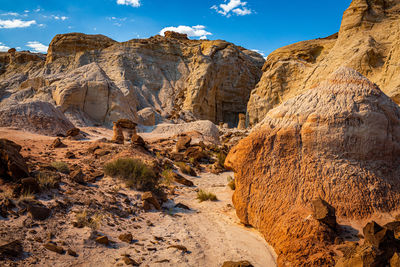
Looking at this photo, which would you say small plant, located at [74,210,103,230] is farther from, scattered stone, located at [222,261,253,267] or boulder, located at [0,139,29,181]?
scattered stone, located at [222,261,253,267]

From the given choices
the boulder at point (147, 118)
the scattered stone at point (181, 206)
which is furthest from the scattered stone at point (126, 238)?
the boulder at point (147, 118)

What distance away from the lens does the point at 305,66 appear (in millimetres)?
23078

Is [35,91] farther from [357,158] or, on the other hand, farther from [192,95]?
[357,158]

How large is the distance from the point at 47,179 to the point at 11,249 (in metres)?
1.84

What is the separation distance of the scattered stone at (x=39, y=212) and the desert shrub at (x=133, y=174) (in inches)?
89.7

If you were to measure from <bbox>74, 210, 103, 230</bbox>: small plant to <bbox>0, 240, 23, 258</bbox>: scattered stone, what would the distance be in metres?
0.83

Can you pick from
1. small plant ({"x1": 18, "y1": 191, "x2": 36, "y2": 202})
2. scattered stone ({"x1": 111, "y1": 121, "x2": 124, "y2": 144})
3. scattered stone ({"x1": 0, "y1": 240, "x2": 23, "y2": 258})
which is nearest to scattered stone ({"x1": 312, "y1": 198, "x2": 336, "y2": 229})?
scattered stone ({"x1": 0, "y1": 240, "x2": 23, "y2": 258})

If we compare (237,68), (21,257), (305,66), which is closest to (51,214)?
(21,257)

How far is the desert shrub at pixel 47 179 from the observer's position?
438cm

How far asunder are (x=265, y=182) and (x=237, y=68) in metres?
30.0

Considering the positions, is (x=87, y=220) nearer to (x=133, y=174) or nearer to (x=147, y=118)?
(x=133, y=174)

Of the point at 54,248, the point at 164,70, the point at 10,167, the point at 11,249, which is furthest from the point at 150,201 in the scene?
the point at 164,70

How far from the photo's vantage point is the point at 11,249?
9.21 feet

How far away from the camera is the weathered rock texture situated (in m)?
3.84
